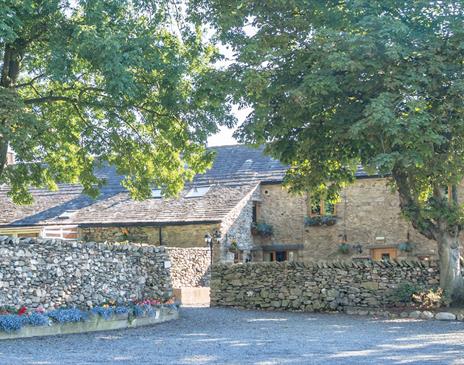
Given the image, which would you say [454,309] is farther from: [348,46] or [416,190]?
[348,46]

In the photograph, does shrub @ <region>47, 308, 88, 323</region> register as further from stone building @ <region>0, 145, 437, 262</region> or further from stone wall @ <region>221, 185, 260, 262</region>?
stone wall @ <region>221, 185, 260, 262</region>

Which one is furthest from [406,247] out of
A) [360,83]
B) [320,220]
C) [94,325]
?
[94,325]

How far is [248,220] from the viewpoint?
35.3 metres

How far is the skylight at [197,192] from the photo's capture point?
35.8m

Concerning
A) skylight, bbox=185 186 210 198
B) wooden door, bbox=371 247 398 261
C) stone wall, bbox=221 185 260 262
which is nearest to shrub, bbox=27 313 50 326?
stone wall, bbox=221 185 260 262

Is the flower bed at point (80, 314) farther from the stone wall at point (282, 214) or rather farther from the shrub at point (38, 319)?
the stone wall at point (282, 214)

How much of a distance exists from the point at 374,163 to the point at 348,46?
2.93 metres

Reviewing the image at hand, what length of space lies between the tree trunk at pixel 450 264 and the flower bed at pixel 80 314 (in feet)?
25.9

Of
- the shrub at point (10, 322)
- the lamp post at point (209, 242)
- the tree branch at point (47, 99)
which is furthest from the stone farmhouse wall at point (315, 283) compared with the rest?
the shrub at point (10, 322)

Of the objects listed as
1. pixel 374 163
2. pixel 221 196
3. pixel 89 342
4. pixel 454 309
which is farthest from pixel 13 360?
pixel 221 196

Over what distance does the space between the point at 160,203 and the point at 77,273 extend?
56.7ft

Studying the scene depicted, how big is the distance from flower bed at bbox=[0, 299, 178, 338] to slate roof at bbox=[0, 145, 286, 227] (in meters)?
12.6

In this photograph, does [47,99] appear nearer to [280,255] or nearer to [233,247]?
[233,247]

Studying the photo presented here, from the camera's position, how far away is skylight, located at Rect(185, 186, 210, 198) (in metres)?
35.8
